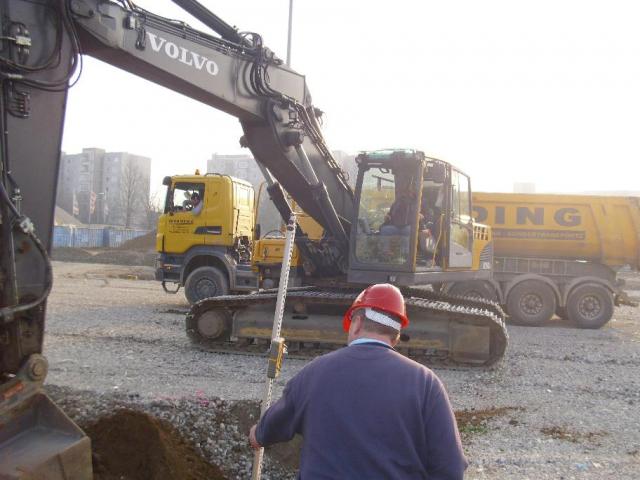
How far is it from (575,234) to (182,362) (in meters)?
9.88

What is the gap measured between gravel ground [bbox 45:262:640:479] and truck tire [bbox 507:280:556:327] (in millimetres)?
1539

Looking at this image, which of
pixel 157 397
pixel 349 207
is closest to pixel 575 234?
pixel 349 207

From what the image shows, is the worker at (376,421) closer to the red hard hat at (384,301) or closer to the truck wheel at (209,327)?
the red hard hat at (384,301)

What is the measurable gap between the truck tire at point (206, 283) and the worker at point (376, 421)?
10581mm

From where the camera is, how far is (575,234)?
44.9ft

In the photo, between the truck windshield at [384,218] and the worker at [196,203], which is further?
the worker at [196,203]

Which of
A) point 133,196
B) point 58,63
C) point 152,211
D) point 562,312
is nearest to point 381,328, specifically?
point 58,63

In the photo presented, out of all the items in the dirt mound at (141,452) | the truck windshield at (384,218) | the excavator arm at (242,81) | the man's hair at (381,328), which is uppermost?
the excavator arm at (242,81)

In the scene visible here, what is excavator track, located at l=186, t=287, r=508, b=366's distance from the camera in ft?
26.0

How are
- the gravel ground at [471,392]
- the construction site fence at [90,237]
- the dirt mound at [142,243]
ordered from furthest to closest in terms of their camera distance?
the construction site fence at [90,237] < the dirt mound at [142,243] < the gravel ground at [471,392]

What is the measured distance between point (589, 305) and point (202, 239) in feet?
28.4

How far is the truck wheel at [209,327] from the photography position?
8531 mm

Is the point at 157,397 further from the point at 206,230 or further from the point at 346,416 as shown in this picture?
the point at 206,230

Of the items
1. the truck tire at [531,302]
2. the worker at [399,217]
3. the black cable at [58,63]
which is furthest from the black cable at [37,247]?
the truck tire at [531,302]
